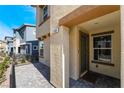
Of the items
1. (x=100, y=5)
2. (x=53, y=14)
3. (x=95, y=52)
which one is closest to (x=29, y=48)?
(x=95, y=52)

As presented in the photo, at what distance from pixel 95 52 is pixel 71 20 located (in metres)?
4.52

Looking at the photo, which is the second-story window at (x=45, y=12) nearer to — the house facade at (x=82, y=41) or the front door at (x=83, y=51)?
the house facade at (x=82, y=41)

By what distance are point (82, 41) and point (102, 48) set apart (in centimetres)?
150

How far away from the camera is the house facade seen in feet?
13.0

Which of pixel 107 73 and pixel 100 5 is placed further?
pixel 107 73

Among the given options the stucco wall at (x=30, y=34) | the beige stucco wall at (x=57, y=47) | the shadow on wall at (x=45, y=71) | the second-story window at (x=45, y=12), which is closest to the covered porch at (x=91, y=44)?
the beige stucco wall at (x=57, y=47)

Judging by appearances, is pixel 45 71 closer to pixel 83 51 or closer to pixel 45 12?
pixel 83 51

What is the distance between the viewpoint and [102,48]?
26.5ft

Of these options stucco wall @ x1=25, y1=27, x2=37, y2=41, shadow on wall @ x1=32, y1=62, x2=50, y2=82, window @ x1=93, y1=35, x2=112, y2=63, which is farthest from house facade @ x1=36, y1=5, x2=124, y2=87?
stucco wall @ x1=25, y1=27, x2=37, y2=41

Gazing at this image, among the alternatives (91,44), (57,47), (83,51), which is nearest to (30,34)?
(91,44)

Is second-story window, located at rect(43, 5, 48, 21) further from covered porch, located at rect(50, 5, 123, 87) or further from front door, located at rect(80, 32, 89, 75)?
front door, located at rect(80, 32, 89, 75)

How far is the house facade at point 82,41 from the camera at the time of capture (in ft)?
13.0

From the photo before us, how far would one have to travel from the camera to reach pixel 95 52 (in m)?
8.56
